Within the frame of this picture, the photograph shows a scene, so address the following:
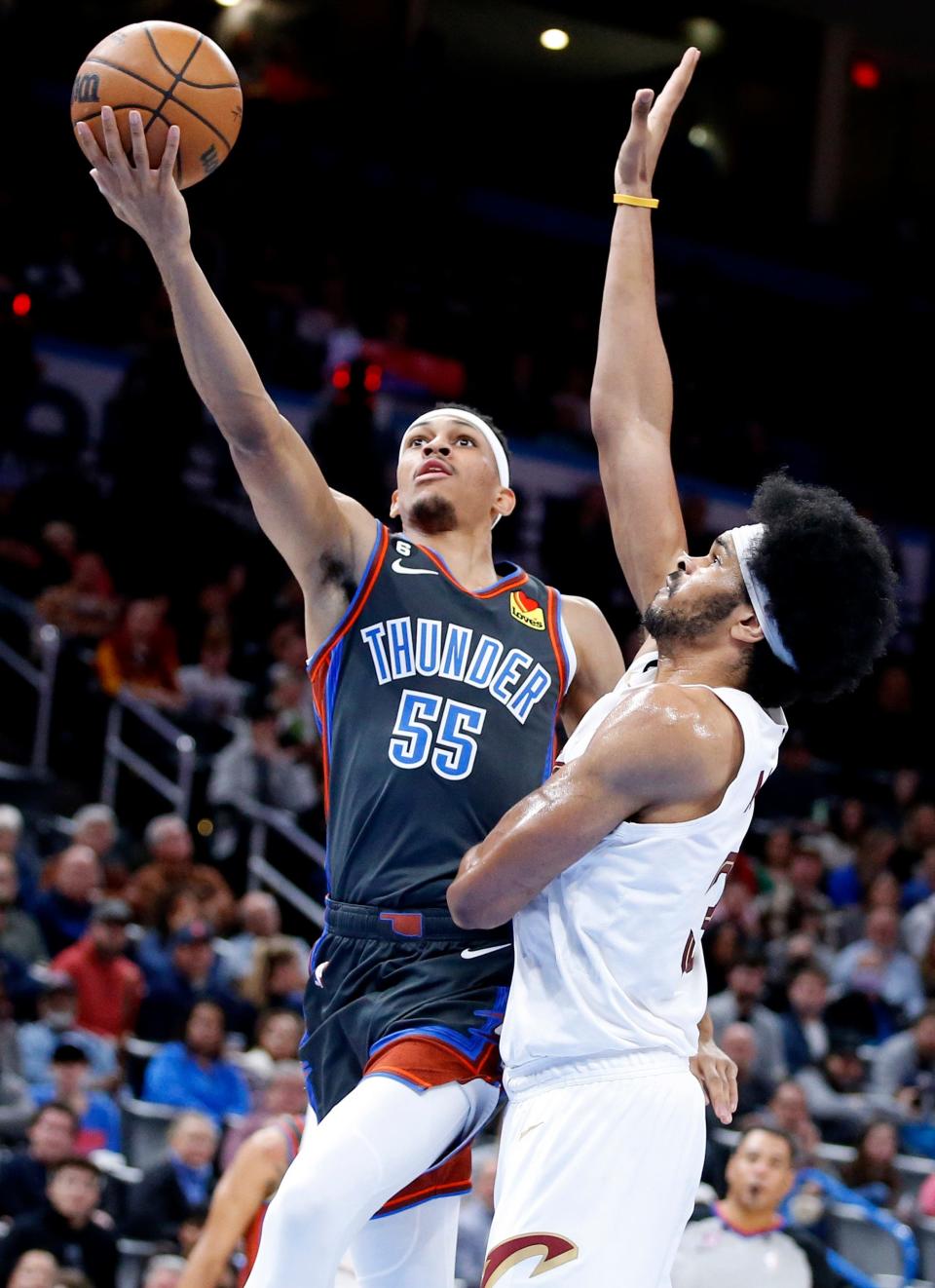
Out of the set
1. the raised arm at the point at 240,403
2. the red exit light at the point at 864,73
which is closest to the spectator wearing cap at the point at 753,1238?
the raised arm at the point at 240,403

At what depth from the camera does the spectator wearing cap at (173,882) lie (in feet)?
37.6

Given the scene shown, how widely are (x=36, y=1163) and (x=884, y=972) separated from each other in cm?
724

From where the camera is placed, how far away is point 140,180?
4395mm

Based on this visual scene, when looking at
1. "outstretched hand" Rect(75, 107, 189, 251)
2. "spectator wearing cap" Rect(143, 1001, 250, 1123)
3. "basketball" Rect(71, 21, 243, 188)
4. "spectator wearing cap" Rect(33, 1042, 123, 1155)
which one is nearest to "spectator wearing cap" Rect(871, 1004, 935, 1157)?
"spectator wearing cap" Rect(143, 1001, 250, 1123)

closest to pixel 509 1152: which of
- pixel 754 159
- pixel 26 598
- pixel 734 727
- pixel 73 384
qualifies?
pixel 734 727

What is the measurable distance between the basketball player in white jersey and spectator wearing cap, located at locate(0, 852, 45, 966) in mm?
6786

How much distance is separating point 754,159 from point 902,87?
242cm

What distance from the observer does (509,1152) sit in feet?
13.9

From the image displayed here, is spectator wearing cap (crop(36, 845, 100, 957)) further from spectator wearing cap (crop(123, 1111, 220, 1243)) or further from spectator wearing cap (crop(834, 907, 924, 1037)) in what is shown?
spectator wearing cap (crop(834, 907, 924, 1037))

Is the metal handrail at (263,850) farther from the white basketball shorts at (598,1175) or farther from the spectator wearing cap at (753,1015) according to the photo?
the white basketball shorts at (598,1175)

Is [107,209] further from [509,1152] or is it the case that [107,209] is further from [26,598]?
[509,1152]

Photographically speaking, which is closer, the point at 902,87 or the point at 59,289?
the point at 59,289

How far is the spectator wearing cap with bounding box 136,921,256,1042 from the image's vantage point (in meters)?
10.8

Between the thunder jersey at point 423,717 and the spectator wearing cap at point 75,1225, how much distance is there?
4.47 meters
